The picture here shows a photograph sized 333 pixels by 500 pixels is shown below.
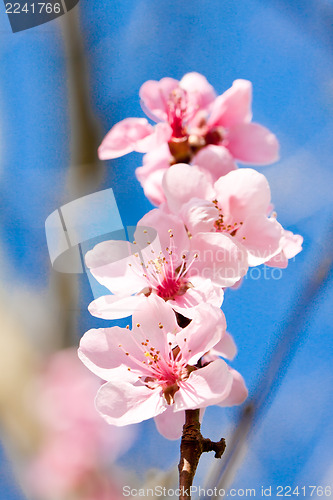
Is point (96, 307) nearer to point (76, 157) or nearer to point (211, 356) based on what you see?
point (211, 356)

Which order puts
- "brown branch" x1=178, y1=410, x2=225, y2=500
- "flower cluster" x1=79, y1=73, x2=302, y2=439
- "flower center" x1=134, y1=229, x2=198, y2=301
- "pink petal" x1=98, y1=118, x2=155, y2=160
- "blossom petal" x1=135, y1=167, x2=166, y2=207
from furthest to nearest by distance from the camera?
"pink petal" x1=98, y1=118, x2=155, y2=160 < "blossom petal" x1=135, y1=167, x2=166, y2=207 < "flower center" x1=134, y1=229, x2=198, y2=301 < "flower cluster" x1=79, y1=73, x2=302, y2=439 < "brown branch" x1=178, y1=410, x2=225, y2=500

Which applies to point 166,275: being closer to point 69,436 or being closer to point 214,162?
point 214,162

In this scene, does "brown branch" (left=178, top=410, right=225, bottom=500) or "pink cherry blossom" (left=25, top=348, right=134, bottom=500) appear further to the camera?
"pink cherry blossom" (left=25, top=348, right=134, bottom=500)

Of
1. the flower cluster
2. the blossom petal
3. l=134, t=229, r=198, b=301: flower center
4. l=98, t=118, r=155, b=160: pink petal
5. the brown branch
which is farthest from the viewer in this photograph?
l=98, t=118, r=155, b=160: pink petal

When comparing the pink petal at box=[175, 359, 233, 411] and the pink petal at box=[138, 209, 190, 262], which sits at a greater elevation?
the pink petal at box=[138, 209, 190, 262]

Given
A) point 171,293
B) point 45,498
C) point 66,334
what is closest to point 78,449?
point 45,498

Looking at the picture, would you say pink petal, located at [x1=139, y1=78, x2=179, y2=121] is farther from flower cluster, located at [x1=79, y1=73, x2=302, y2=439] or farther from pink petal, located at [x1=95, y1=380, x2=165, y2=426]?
pink petal, located at [x1=95, y1=380, x2=165, y2=426]

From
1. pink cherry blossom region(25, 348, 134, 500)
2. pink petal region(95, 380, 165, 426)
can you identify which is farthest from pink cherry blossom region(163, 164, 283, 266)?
pink cherry blossom region(25, 348, 134, 500)

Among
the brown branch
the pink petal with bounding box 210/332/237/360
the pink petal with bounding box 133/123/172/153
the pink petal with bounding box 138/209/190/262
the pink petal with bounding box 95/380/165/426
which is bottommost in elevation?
the pink petal with bounding box 210/332/237/360
